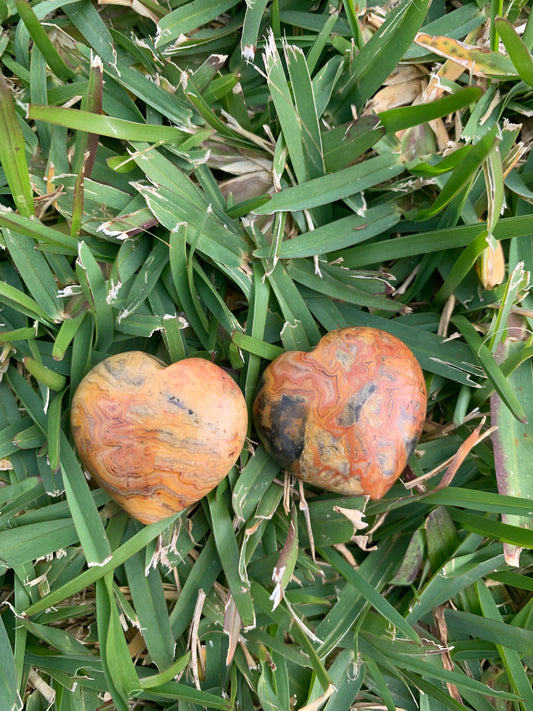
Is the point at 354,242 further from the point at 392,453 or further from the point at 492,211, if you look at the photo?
the point at 392,453

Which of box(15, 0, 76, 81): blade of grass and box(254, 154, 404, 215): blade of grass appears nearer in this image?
box(15, 0, 76, 81): blade of grass

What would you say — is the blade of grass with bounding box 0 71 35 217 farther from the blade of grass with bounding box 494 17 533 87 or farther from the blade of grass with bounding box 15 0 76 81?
the blade of grass with bounding box 494 17 533 87

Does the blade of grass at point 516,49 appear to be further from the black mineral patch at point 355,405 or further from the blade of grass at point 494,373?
the black mineral patch at point 355,405

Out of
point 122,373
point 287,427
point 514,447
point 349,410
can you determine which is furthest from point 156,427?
point 514,447

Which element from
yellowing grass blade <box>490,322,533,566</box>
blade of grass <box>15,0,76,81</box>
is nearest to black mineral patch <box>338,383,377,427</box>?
yellowing grass blade <box>490,322,533,566</box>

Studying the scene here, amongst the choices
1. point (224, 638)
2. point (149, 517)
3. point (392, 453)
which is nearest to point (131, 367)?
point (149, 517)
